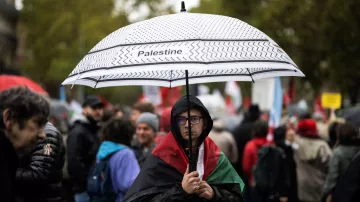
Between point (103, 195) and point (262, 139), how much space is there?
4188 mm

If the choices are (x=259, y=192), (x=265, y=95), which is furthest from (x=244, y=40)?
(x=265, y=95)

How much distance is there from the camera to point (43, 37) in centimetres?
3241

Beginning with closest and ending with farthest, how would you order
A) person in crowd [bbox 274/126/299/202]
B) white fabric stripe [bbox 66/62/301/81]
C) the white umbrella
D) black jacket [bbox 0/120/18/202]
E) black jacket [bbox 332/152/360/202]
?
black jacket [bbox 0/120/18/202], white fabric stripe [bbox 66/62/301/81], the white umbrella, black jacket [bbox 332/152/360/202], person in crowd [bbox 274/126/299/202]

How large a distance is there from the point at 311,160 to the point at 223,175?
18.8 ft

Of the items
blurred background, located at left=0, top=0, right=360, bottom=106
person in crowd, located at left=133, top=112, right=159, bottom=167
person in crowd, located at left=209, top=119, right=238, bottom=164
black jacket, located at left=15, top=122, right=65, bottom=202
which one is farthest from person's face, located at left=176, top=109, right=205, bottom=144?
blurred background, located at left=0, top=0, right=360, bottom=106

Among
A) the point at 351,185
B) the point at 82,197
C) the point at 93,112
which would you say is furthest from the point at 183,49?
the point at 93,112

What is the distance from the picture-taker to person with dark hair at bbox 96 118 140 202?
578 centimetres

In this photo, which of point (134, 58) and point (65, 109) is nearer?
point (134, 58)

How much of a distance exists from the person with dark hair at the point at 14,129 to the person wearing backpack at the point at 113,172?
8.74 ft

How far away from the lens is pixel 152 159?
439cm

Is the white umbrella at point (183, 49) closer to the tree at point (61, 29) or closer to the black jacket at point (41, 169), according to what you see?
the black jacket at point (41, 169)

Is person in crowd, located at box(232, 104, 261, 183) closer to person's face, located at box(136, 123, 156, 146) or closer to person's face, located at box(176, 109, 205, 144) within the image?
person's face, located at box(136, 123, 156, 146)

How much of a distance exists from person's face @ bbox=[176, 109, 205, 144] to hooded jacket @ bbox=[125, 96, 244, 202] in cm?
3

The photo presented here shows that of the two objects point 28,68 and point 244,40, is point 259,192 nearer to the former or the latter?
point 244,40
